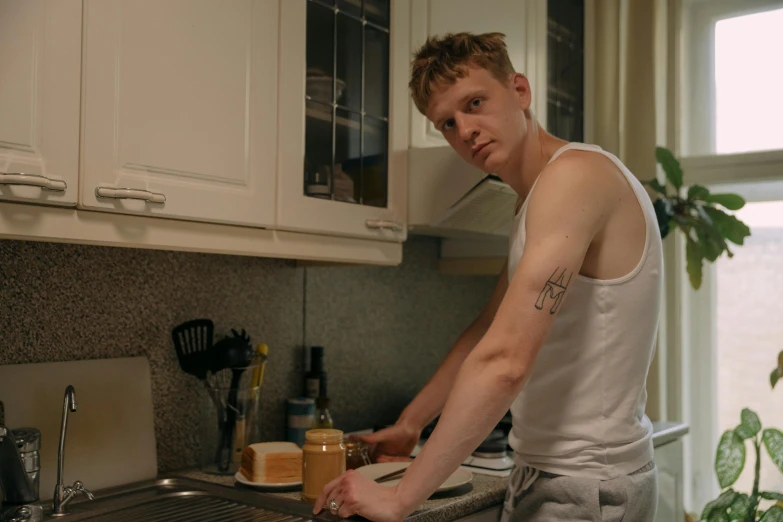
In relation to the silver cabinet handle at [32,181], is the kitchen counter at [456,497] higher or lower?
lower

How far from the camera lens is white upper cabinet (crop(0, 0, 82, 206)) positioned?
1058mm

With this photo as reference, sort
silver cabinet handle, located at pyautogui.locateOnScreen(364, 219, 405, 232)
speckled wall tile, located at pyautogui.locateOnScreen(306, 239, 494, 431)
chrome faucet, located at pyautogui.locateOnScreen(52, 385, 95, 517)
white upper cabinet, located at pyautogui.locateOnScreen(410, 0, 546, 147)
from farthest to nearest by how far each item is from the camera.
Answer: speckled wall tile, located at pyautogui.locateOnScreen(306, 239, 494, 431), white upper cabinet, located at pyautogui.locateOnScreen(410, 0, 546, 147), silver cabinet handle, located at pyautogui.locateOnScreen(364, 219, 405, 232), chrome faucet, located at pyautogui.locateOnScreen(52, 385, 95, 517)

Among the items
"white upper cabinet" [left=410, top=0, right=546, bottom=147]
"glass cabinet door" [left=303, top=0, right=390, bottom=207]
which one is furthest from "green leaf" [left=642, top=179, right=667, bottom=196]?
"glass cabinet door" [left=303, top=0, right=390, bottom=207]

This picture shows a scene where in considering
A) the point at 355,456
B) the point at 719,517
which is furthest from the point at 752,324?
the point at 355,456

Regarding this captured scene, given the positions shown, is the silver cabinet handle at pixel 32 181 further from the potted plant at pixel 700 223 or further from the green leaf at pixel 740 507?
the green leaf at pixel 740 507

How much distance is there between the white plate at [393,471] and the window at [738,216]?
53.7 inches

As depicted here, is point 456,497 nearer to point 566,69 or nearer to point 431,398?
point 431,398

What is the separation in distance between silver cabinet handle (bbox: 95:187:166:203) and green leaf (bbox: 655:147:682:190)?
5.53 feet

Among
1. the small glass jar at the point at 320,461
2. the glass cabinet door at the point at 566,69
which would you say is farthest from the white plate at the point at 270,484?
the glass cabinet door at the point at 566,69

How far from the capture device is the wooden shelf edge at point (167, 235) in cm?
110

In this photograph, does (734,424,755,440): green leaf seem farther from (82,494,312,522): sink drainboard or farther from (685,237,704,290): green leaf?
(82,494,312,522): sink drainboard

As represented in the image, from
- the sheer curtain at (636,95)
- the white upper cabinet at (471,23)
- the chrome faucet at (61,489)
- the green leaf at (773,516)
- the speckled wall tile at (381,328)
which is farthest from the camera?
the sheer curtain at (636,95)

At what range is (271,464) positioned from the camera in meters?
1.49

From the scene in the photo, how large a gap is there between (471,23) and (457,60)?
0.62 meters
